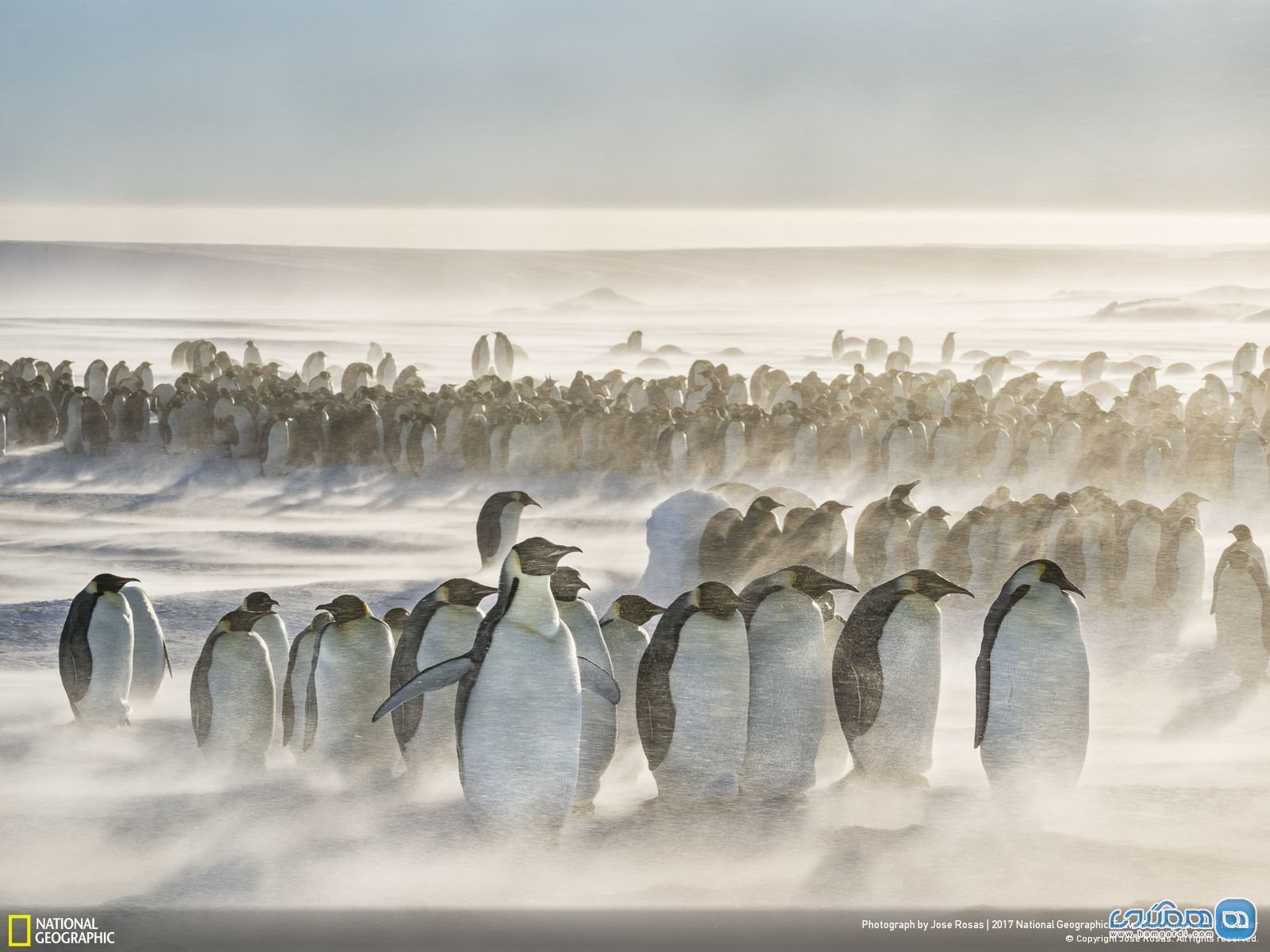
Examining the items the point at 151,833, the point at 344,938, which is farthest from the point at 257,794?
the point at 344,938

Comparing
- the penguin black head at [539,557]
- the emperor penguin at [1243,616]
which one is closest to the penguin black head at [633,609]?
the penguin black head at [539,557]

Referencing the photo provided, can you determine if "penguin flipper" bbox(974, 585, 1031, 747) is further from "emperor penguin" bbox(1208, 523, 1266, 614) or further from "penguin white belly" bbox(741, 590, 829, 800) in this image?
"emperor penguin" bbox(1208, 523, 1266, 614)

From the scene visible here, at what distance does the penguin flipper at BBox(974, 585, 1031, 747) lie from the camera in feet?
6.73

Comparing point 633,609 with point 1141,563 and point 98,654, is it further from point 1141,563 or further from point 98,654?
point 1141,563

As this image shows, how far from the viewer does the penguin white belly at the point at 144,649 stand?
2326 millimetres

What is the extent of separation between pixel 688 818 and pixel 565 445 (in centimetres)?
141

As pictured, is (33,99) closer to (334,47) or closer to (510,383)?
(334,47)

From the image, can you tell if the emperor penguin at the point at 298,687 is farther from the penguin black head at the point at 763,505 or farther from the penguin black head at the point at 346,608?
the penguin black head at the point at 763,505

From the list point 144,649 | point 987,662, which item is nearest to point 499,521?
point 144,649

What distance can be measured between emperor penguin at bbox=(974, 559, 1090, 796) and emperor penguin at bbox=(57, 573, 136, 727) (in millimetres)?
1736

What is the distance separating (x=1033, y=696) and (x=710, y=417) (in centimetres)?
129

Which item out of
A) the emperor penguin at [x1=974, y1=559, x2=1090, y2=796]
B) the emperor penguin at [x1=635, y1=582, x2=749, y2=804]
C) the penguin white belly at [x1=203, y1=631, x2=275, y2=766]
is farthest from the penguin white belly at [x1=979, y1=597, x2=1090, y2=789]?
the penguin white belly at [x1=203, y1=631, x2=275, y2=766]

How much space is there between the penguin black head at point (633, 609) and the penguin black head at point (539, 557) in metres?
0.34

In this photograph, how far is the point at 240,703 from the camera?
2113 millimetres
